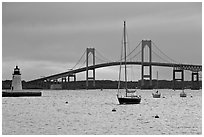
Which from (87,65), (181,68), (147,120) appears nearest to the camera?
(147,120)

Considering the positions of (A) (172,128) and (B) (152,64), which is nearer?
(A) (172,128)

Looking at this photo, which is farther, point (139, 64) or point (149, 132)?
point (139, 64)

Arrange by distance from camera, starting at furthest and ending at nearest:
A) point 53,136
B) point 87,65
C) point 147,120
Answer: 1. point 87,65
2. point 147,120
3. point 53,136

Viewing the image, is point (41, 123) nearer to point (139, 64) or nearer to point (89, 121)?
point (89, 121)

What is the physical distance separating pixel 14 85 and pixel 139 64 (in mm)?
30685

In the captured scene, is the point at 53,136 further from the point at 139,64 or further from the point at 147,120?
the point at 139,64

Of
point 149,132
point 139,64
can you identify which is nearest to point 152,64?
point 139,64

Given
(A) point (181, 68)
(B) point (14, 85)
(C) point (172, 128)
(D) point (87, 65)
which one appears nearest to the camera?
(C) point (172, 128)

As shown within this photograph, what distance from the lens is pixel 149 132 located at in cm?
1634

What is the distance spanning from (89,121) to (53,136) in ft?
17.9

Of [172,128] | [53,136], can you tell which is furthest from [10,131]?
[172,128]

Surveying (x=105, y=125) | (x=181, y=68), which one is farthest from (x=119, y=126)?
(x=181, y=68)

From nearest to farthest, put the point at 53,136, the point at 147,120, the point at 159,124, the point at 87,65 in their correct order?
the point at 53,136 → the point at 159,124 → the point at 147,120 → the point at 87,65

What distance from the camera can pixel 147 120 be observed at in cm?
2089
